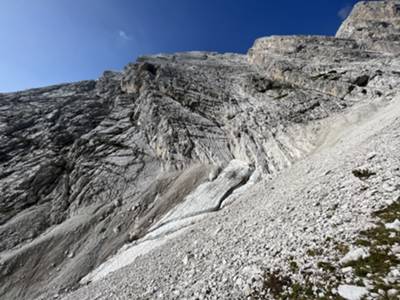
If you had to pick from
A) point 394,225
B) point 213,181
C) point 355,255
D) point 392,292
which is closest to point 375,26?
point 213,181

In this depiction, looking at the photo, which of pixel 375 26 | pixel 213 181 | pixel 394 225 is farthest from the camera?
pixel 375 26

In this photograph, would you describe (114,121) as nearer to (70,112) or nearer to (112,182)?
(70,112)

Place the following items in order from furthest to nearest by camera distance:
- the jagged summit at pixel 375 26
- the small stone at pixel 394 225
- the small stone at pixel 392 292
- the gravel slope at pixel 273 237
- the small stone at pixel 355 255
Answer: the jagged summit at pixel 375 26 < the gravel slope at pixel 273 237 < the small stone at pixel 394 225 < the small stone at pixel 355 255 < the small stone at pixel 392 292

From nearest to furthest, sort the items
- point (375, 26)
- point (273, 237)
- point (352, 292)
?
1. point (352, 292)
2. point (273, 237)
3. point (375, 26)

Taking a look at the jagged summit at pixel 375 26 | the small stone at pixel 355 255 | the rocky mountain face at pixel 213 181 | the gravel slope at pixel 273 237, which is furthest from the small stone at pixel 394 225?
the jagged summit at pixel 375 26

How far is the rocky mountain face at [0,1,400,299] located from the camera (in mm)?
7527

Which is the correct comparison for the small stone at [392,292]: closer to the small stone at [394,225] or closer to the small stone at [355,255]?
the small stone at [355,255]

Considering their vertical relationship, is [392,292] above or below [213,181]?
below

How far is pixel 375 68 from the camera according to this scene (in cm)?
3459

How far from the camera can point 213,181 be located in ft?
76.1

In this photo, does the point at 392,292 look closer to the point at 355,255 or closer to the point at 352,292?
the point at 352,292

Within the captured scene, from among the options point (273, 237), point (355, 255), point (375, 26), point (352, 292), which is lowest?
point (352, 292)

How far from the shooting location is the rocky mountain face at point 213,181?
753cm

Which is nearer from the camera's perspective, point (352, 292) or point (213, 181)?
point (352, 292)
